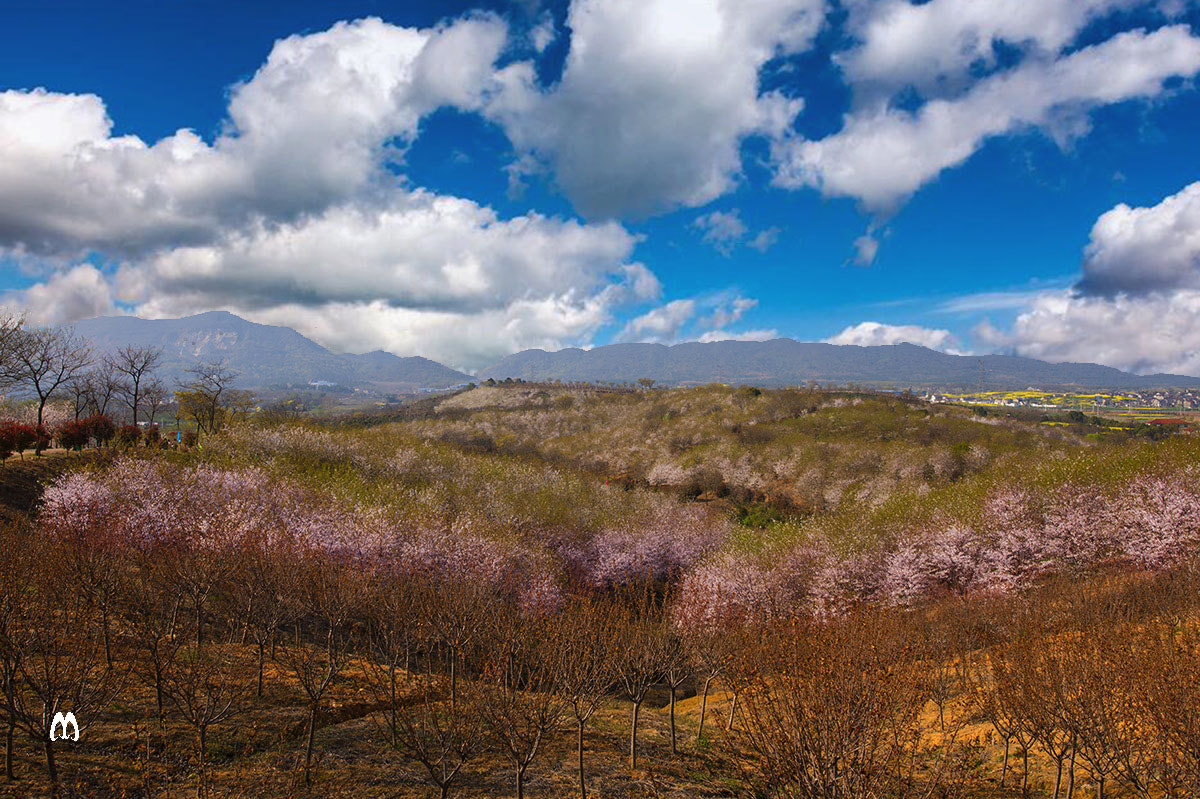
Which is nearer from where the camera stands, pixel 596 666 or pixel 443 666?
pixel 596 666

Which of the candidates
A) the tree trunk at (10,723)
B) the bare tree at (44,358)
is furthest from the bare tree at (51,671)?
the bare tree at (44,358)

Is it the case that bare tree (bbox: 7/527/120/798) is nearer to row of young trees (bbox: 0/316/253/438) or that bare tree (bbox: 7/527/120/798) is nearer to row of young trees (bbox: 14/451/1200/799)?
row of young trees (bbox: 14/451/1200/799)

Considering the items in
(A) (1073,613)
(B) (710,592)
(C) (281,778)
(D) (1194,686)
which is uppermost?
(D) (1194,686)

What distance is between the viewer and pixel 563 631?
42.0ft

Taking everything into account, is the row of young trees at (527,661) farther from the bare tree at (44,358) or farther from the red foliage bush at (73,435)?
the bare tree at (44,358)

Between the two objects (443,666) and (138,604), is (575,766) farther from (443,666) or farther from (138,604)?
(138,604)

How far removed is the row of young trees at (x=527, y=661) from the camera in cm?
927

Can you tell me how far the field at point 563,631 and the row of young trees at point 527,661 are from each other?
139mm

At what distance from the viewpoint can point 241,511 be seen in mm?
26938

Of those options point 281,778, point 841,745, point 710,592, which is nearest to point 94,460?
point 281,778

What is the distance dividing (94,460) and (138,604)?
22.7 meters

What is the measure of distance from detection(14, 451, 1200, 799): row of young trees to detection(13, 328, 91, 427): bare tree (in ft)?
96.7

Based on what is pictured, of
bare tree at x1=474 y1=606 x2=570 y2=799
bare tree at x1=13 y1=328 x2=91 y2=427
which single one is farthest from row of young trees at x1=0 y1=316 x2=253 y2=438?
bare tree at x1=474 y1=606 x2=570 y2=799

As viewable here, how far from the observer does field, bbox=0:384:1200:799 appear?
10.3m
